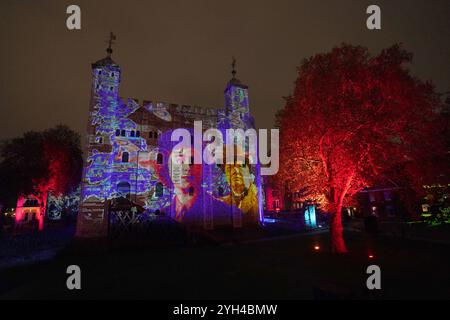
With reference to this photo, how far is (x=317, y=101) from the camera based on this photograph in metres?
11.7

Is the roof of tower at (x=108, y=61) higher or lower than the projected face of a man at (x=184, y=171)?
higher

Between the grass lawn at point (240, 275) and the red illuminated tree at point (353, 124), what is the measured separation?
10.0 ft

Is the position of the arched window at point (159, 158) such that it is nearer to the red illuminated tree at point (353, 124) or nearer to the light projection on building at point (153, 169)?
the light projection on building at point (153, 169)

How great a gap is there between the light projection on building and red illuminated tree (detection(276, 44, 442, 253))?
13.0m

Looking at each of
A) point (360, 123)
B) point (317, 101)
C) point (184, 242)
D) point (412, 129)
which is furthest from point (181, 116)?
point (412, 129)

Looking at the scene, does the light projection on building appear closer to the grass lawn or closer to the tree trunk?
the grass lawn

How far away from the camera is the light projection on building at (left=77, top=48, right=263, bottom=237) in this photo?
19.7 metres

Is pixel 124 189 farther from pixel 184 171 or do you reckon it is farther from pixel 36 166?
pixel 36 166

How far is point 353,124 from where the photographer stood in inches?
436

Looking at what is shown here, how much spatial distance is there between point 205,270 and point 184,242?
278 inches

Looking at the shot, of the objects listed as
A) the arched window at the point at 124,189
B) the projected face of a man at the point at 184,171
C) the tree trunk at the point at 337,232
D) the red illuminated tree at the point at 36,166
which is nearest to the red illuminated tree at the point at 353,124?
the tree trunk at the point at 337,232

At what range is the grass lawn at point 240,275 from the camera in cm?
668

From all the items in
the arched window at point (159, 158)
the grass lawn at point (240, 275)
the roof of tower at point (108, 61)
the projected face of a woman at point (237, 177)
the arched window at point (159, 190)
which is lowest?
the grass lawn at point (240, 275)

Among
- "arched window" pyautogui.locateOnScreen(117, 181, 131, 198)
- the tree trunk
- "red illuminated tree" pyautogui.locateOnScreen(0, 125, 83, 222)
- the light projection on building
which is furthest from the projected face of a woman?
"red illuminated tree" pyautogui.locateOnScreen(0, 125, 83, 222)
